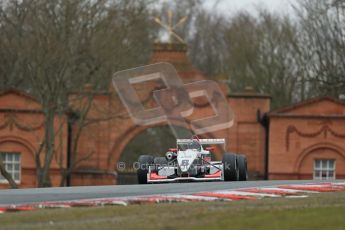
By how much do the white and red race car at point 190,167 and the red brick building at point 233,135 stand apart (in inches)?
929

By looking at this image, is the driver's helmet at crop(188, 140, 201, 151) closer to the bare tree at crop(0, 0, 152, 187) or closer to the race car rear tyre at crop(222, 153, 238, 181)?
the race car rear tyre at crop(222, 153, 238, 181)

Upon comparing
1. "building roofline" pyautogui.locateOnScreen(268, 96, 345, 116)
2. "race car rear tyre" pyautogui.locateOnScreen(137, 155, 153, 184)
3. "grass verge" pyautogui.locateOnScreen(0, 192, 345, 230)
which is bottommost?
"grass verge" pyautogui.locateOnScreen(0, 192, 345, 230)

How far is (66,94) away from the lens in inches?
2133

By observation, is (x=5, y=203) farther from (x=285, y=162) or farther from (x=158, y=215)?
(x=285, y=162)

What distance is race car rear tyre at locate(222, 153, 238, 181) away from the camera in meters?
32.6

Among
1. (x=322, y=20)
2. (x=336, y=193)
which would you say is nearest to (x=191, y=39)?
(x=322, y=20)

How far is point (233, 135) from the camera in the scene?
58062 millimetres

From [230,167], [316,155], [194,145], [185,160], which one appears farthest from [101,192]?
[316,155]

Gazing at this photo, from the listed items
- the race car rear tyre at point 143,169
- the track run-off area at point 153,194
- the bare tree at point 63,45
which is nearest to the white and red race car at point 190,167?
the race car rear tyre at point 143,169
